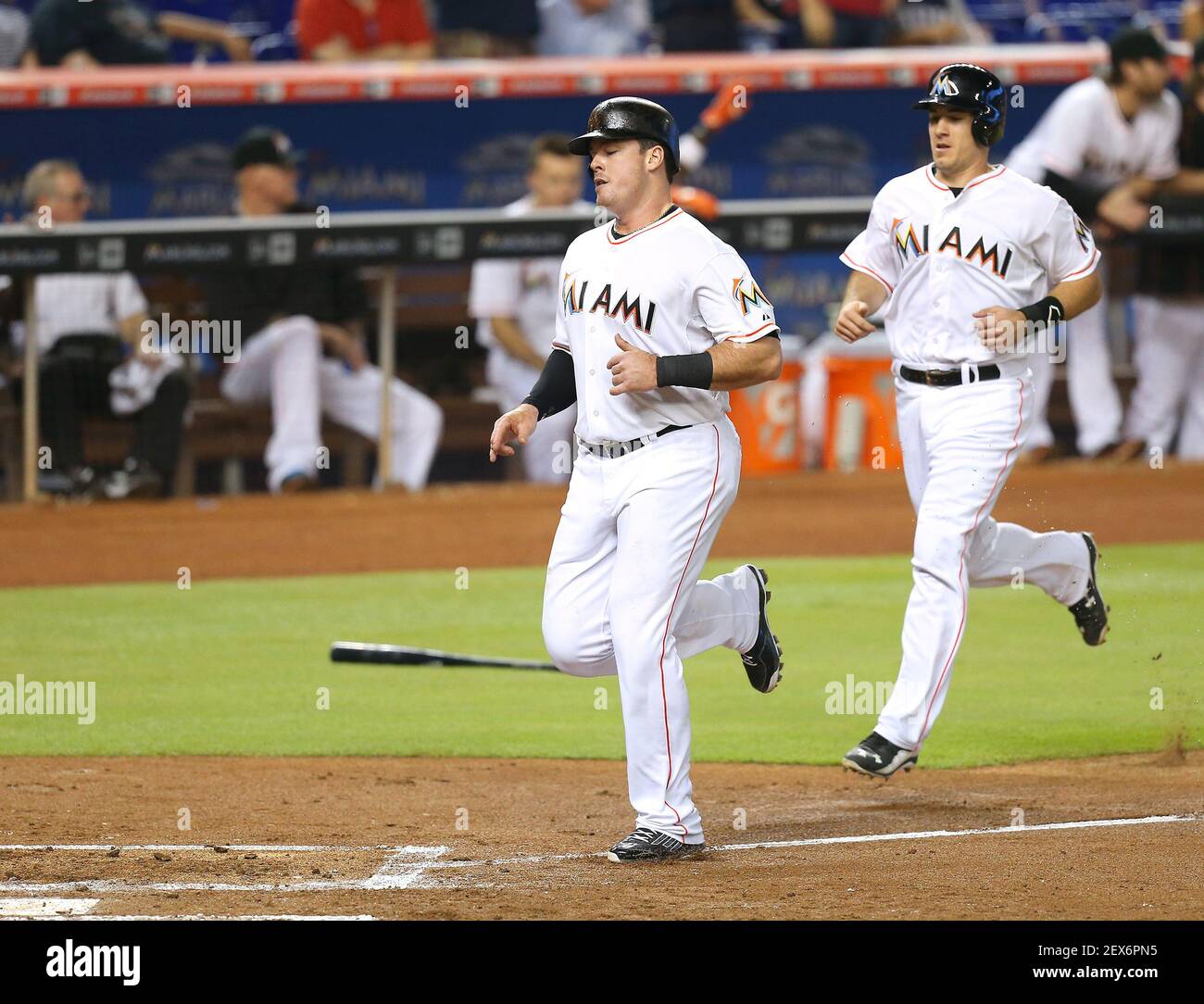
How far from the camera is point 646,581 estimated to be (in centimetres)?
524

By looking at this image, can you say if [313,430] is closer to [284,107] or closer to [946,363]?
[284,107]

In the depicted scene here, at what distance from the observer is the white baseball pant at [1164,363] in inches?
527

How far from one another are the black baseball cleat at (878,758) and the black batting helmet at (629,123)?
1850 millimetres

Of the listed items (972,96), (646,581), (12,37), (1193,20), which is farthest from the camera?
(12,37)

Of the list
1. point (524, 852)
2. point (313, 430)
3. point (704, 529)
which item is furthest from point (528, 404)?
point (313, 430)

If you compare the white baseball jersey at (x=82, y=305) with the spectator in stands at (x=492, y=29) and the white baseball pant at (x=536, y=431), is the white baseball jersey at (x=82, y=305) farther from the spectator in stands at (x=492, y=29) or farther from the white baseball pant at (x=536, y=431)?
the spectator in stands at (x=492, y=29)

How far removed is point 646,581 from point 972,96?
2.08 metres

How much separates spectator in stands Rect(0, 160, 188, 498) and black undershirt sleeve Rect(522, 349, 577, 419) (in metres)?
7.16

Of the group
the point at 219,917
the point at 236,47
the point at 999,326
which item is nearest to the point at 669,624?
the point at 219,917

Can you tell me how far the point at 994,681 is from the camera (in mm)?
8344

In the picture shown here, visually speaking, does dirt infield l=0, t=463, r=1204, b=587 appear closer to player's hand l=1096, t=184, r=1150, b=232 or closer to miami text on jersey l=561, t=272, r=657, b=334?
player's hand l=1096, t=184, r=1150, b=232

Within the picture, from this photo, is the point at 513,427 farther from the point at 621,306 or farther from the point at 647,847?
the point at 647,847

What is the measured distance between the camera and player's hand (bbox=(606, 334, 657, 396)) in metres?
5.10

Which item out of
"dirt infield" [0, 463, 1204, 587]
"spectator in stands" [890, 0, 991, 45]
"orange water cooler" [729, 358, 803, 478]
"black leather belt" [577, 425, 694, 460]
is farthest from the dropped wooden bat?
"spectator in stands" [890, 0, 991, 45]
